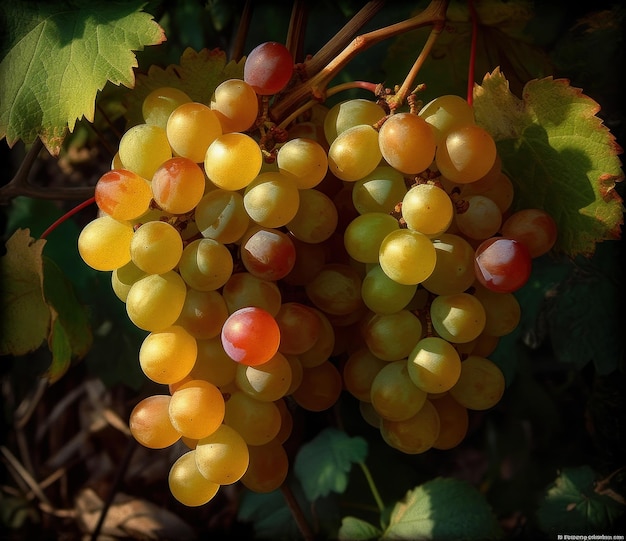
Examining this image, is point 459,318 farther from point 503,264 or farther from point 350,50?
point 350,50

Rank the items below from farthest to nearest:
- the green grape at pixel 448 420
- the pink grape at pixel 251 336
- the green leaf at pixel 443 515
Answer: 1. the green leaf at pixel 443 515
2. the green grape at pixel 448 420
3. the pink grape at pixel 251 336

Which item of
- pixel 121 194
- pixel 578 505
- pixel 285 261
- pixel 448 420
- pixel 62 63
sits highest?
pixel 62 63

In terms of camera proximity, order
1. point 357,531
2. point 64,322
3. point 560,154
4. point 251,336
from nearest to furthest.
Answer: point 251,336, point 560,154, point 64,322, point 357,531

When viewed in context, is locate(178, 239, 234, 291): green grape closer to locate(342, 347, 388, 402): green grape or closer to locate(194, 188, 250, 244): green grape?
locate(194, 188, 250, 244): green grape

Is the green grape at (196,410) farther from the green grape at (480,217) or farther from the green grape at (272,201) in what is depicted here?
the green grape at (480,217)

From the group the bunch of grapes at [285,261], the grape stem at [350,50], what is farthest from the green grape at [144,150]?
the grape stem at [350,50]

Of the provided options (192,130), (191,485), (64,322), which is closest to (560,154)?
(192,130)
